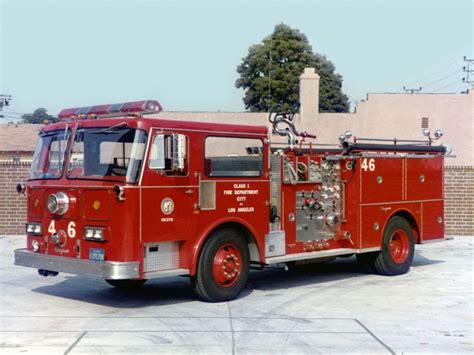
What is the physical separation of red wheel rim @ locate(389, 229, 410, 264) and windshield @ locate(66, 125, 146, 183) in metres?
5.75

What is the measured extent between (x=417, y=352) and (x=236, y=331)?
6.61 feet

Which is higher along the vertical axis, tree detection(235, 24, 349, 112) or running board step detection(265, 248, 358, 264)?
tree detection(235, 24, 349, 112)

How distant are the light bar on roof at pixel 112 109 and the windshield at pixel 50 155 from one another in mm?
312

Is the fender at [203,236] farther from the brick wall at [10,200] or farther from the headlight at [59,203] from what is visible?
the brick wall at [10,200]

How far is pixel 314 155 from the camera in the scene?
38.0ft

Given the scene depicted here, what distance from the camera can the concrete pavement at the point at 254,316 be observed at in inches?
297

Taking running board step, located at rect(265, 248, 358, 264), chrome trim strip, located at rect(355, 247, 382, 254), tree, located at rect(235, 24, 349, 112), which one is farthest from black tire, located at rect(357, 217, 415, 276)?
tree, located at rect(235, 24, 349, 112)

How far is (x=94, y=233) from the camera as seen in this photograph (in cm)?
898

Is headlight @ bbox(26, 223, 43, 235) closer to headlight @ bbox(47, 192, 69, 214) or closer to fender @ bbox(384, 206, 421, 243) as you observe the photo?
headlight @ bbox(47, 192, 69, 214)

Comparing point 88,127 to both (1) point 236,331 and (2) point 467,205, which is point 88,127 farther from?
(2) point 467,205

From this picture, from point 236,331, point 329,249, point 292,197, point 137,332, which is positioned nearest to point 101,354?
point 137,332

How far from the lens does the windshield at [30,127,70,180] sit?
9.67m

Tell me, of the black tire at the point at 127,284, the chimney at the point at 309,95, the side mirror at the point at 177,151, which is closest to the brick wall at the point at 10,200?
the black tire at the point at 127,284

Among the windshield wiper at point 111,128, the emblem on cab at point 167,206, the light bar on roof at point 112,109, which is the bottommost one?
the emblem on cab at point 167,206
